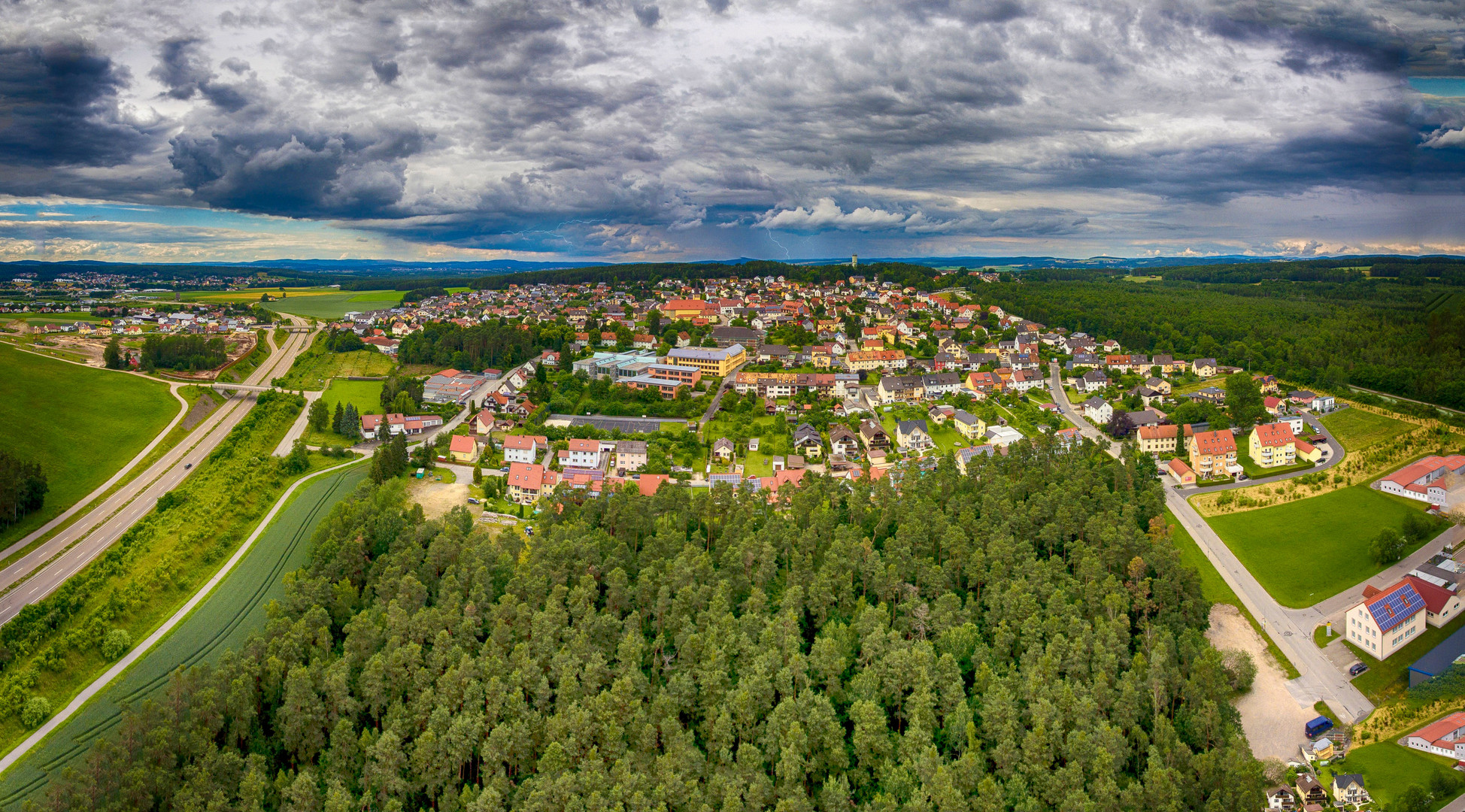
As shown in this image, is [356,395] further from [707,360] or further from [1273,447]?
[1273,447]

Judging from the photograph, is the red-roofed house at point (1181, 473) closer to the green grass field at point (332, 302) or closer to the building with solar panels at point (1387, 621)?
the building with solar panels at point (1387, 621)

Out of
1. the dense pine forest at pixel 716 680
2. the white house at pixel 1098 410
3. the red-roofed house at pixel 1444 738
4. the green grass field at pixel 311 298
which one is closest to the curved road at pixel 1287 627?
the red-roofed house at pixel 1444 738

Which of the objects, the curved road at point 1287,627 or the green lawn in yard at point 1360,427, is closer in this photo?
the curved road at point 1287,627

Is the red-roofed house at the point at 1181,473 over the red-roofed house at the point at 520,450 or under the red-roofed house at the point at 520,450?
under

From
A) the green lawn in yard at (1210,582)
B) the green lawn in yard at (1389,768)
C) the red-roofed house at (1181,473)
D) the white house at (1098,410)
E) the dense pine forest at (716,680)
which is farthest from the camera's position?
the white house at (1098,410)

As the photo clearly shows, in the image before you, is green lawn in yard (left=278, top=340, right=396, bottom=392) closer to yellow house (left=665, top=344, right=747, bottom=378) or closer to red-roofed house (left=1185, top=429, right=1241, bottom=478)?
yellow house (left=665, top=344, right=747, bottom=378)

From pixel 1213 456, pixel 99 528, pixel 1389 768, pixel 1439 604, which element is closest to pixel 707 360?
pixel 1213 456

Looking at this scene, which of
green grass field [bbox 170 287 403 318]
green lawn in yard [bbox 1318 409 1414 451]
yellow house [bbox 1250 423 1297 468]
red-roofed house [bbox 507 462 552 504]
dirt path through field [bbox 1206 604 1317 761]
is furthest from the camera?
green grass field [bbox 170 287 403 318]

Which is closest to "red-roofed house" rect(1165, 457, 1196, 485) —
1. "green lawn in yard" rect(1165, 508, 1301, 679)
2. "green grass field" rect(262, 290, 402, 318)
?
"green lawn in yard" rect(1165, 508, 1301, 679)
